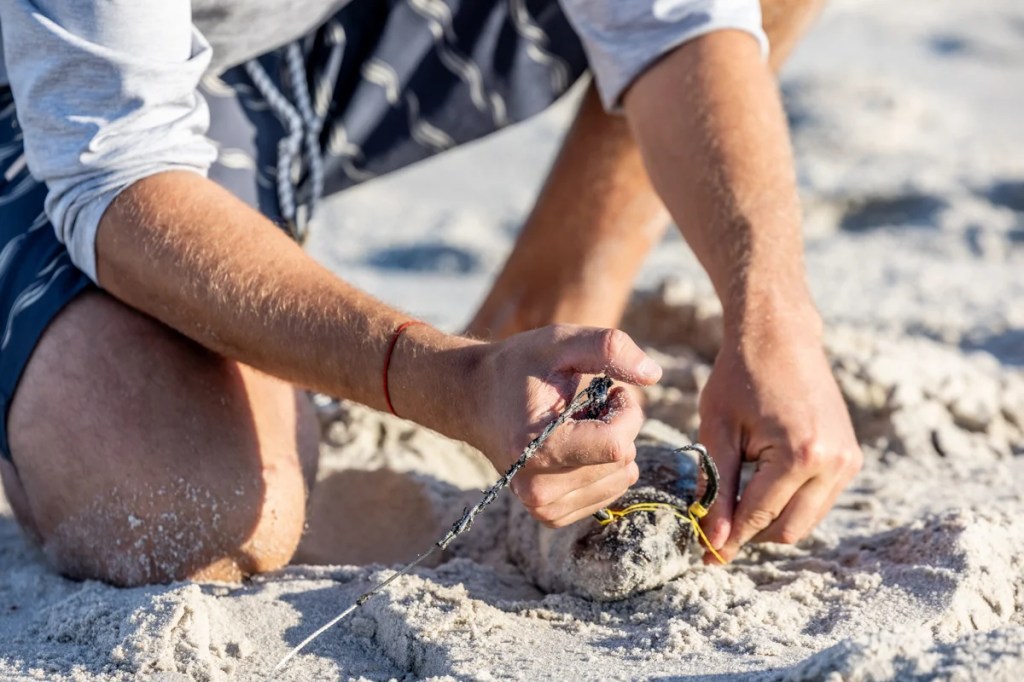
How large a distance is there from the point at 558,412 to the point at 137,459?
2.32 ft

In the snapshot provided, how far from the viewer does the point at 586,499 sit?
1395 mm

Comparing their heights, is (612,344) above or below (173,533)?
above

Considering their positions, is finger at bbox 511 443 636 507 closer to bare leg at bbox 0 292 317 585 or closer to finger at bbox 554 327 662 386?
finger at bbox 554 327 662 386

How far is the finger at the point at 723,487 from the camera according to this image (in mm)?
1637

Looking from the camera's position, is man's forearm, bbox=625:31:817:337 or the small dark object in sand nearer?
the small dark object in sand

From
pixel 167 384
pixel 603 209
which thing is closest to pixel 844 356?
pixel 603 209

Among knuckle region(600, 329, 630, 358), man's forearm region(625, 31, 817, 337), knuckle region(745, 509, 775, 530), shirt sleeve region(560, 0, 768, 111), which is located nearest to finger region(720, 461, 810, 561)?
knuckle region(745, 509, 775, 530)

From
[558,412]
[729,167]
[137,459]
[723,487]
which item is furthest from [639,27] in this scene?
[137,459]

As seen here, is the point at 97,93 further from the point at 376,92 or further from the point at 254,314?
the point at 376,92

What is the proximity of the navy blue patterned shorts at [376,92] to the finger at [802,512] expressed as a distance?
3.37 ft

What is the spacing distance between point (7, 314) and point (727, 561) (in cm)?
110

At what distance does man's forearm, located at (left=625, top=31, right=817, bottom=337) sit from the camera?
1.75 m

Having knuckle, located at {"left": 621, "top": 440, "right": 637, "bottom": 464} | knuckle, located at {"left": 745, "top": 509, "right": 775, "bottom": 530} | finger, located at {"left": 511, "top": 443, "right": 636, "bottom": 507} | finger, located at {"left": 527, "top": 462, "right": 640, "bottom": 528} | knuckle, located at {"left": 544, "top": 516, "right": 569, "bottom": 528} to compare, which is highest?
knuckle, located at {"left": 621, "top": 440, "right": 637, "bottom": 464}

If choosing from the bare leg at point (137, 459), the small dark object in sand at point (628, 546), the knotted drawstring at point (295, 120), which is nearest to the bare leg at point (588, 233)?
the knotted drawstring at point (295, 120)
